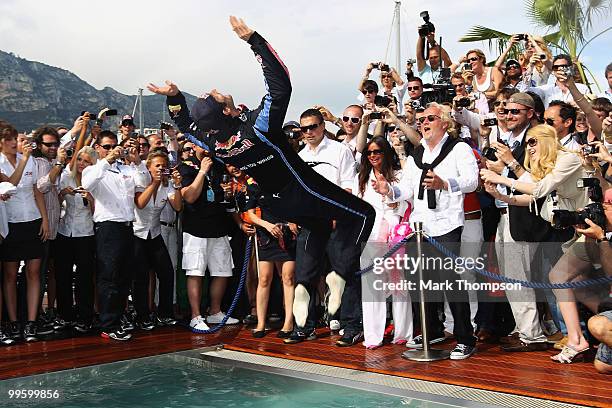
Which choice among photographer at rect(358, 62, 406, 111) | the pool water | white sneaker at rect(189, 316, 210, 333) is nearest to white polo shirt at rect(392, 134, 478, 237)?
the pool water

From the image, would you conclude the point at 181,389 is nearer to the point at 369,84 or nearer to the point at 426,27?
the point at 369,84

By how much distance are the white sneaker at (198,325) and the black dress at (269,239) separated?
111 cm

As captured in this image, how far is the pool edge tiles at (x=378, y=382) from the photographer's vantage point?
474cm

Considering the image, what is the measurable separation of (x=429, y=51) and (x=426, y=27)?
0.32 metres

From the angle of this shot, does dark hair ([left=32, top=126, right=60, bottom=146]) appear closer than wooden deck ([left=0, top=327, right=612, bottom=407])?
No

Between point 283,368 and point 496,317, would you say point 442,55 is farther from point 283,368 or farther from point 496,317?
point 283,368

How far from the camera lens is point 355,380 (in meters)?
5.48

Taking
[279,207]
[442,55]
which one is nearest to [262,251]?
[279,207]

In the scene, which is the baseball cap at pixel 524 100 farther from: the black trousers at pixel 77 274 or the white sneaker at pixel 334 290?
the black trousers at pixel 77 274

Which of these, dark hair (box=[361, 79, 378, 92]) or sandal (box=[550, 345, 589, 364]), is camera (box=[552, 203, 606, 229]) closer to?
sandal (box=[550, 345, 589, 364])

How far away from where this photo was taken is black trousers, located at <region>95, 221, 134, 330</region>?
7.47m

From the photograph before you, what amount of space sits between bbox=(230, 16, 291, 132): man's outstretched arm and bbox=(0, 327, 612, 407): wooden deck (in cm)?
224

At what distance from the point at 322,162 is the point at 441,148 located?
1.48 meters

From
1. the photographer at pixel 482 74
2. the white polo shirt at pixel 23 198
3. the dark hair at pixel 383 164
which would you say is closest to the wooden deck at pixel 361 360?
the white polo shirt at pixel 23 198
